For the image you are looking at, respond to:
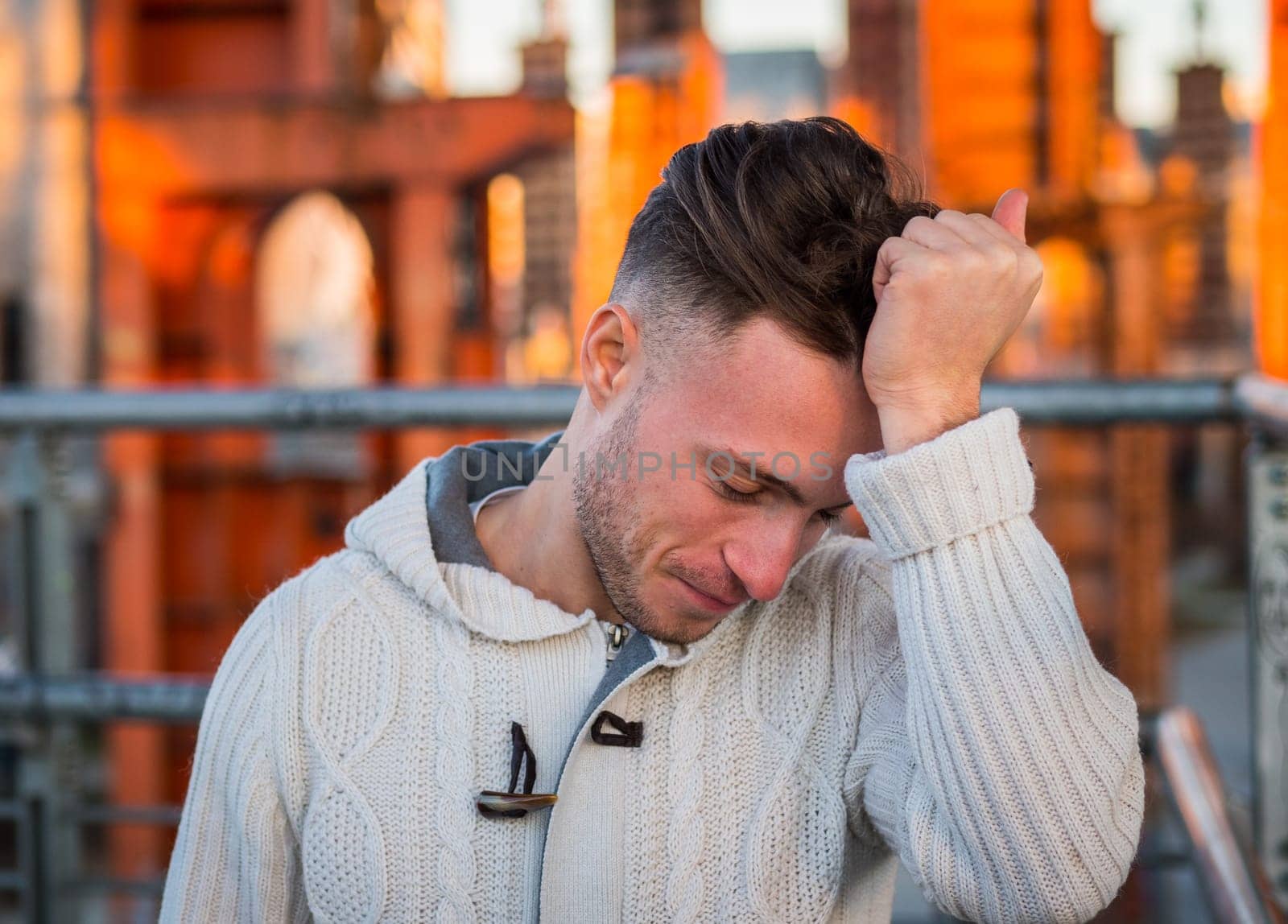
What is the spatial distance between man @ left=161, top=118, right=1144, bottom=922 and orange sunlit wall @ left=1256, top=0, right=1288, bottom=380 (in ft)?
10.2

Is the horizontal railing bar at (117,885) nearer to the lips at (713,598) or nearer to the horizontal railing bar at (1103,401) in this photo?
the lips at (713,598)

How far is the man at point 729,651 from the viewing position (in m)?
1.37

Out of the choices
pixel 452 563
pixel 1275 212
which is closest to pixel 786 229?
pixel 452 563

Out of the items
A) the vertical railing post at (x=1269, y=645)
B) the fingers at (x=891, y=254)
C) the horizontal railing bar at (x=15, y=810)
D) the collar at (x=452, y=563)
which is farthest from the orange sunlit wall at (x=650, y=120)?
the fingers at (x=891, y=254)

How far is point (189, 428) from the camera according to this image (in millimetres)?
2551

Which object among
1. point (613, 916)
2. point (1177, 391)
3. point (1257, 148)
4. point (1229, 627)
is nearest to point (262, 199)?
point (1257, 148)

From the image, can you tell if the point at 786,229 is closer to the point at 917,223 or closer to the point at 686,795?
the point at 917,223

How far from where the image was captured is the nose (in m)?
1.51

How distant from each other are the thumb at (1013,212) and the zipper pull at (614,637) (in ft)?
2.23

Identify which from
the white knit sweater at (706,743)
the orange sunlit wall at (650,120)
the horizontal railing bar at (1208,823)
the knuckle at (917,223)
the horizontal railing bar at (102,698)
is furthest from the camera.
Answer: the orange sunlit wall at (650,120)

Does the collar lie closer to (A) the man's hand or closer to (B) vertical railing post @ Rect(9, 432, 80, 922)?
(A) the man's hand

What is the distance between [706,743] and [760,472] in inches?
13.6

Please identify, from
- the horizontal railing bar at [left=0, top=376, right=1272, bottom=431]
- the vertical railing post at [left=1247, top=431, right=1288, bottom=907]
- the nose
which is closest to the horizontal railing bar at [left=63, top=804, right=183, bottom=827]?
the horizontal railing bar at [left=0, top=376, right=1272, bottom=431]

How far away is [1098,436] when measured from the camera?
9.77 metres
